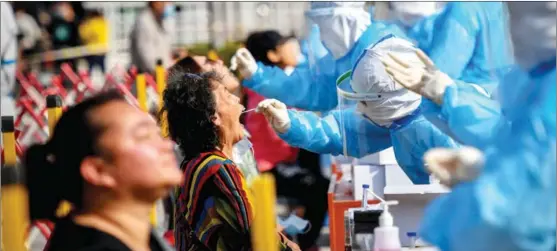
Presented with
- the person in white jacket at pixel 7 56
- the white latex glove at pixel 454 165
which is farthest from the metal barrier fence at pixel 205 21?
the white latex glove at pixel 454 165

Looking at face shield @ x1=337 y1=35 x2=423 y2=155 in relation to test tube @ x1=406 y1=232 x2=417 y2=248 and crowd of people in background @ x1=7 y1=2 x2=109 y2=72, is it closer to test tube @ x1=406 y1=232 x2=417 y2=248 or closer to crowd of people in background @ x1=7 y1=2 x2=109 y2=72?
test tube @ x1=406 y1=232 x2=417 y2=248

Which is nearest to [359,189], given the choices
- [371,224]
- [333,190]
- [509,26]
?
[333,190]

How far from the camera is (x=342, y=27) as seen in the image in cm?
785

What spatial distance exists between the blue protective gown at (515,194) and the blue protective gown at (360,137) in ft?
8.22

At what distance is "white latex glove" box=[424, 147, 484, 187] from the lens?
350cm

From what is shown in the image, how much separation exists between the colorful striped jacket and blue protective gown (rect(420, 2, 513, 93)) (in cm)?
220

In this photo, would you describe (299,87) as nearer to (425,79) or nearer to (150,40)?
(425,79)

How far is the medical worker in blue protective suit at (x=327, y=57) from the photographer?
25.3ft

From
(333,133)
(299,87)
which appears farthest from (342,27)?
(333,133)

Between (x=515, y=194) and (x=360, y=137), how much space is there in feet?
10.0

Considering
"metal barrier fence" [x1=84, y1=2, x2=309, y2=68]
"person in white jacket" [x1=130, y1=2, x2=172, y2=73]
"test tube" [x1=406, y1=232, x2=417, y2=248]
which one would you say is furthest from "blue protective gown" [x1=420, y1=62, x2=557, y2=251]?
"metal barrier fence" [x1=84, y1=2, x2=309, y2=68]

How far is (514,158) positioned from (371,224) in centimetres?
176

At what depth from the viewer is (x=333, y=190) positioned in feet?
24.4

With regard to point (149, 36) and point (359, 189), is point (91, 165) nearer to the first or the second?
point (359, 189)
